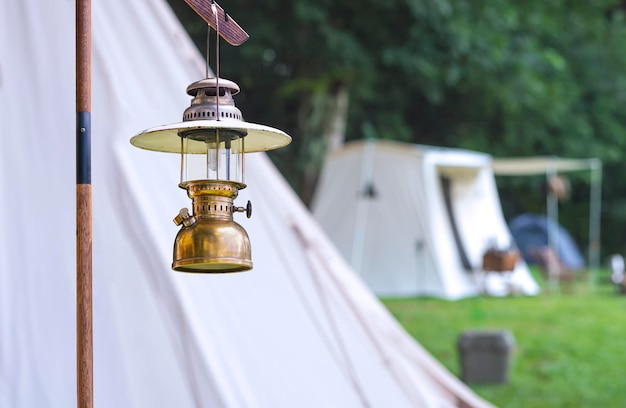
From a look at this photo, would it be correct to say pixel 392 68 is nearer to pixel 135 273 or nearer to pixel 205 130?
pixel 135 273

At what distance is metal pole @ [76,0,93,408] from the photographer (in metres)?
1.89

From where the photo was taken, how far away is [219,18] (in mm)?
2027

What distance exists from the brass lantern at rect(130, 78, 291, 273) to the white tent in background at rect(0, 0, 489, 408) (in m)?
0.84

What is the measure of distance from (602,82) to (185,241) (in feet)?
63.8

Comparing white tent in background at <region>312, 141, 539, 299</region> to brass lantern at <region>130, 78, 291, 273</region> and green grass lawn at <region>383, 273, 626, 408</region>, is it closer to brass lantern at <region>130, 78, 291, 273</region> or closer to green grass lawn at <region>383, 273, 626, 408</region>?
green grass lawn at <region>383, 273, 626, 408</region>

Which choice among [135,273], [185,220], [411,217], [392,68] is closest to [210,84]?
[185,220]

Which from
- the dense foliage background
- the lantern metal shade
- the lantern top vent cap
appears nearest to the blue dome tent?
the dense foliage background

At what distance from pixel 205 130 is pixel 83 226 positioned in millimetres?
310

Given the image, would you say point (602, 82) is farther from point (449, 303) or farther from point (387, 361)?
point (387, 361)

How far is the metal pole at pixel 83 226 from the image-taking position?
6.22ft

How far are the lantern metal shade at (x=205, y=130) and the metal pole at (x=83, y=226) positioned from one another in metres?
0.11

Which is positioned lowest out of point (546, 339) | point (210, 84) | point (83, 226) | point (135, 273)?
point (546, 339)

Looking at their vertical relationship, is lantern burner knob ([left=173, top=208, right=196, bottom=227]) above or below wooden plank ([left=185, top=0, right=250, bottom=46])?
below

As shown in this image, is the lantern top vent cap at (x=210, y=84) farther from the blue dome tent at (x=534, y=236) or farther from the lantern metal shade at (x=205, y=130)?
the blue dome tent at (x=534, y=236)
